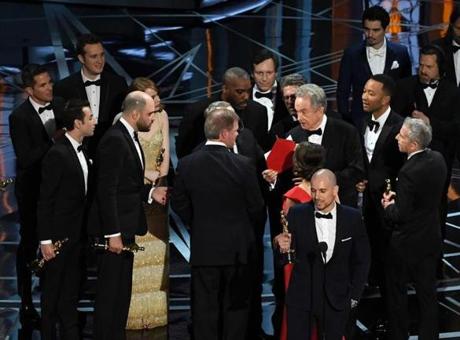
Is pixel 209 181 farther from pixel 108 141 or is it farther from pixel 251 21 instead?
pixel 251 21

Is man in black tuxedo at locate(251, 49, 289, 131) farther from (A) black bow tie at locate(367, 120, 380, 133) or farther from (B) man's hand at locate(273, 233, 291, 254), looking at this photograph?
(B) man's hand at locate(273, 233, 291, 254)

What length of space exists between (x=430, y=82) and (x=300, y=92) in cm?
139

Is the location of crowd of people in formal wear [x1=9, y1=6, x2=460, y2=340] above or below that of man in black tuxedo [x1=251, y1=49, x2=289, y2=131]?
below

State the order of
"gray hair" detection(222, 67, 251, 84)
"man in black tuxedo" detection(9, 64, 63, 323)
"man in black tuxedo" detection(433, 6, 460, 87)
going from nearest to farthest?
"gray hair" detection(222, 67, 251, 84)
"man in black tuxedo" detection(9, 64, 63, 323)
"man in black tuxedo" detection(433, 6, 460, 87)

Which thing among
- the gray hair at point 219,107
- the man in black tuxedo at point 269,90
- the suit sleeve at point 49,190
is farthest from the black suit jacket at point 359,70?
the suit sleeve at point 49,190

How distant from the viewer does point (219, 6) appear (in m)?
17.3

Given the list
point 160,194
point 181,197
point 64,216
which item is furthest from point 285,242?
point 64,216

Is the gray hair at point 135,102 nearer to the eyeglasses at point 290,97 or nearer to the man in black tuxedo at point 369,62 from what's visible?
the eyeglasses at point 290,97

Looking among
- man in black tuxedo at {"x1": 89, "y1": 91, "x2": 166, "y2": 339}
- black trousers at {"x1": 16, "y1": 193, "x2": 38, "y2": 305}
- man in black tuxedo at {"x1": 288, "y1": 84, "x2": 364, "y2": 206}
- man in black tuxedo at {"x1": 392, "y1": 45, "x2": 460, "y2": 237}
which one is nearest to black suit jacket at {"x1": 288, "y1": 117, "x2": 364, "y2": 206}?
man in black tuxedo at {"x1": 288, "y1": 84, "x2": 364, "y2": 206}

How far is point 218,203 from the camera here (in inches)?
269

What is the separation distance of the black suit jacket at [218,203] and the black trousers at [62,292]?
2.48 feet

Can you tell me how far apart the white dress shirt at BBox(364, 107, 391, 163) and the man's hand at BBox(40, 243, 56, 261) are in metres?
2.30

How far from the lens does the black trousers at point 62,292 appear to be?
23.0ft

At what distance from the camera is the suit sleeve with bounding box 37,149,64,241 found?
6867mm
